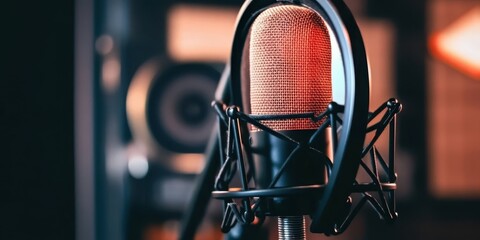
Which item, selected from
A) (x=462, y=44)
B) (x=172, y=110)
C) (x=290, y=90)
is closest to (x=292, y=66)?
(x=290, y=90)

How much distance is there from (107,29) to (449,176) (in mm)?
1353

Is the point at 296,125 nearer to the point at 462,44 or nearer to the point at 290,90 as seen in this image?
the point at 290,90

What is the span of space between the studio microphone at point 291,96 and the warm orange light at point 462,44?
247 cm

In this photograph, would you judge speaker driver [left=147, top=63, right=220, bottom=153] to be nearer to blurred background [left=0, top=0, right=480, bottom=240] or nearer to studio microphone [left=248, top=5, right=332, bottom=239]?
blurred background [left=0, top=0, right=480, bottom=240]

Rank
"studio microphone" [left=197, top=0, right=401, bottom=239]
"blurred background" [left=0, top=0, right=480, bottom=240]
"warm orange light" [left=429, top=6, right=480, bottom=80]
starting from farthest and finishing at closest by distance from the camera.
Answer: "warm orange light" [left=429, top=6, right=480, bottom=80], "blurred background" [left=0, top=0, right=480, bottom=240], "studio microphone" [left=197, top=0, right=401, bottom=239]

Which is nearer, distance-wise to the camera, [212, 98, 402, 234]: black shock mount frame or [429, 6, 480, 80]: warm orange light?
[212, 98, 402, 234]: black shock mount frame

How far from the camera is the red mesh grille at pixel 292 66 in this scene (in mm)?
513

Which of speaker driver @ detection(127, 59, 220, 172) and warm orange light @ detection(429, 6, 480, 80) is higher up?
warm orange light @ detection(429, 6, 480, 80)

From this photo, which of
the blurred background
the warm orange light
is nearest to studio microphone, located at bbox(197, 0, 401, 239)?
the blurred background

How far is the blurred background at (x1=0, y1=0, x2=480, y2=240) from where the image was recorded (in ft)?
6.07

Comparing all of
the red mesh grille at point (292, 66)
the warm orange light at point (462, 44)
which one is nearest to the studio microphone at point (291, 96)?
the red mesh grille at point (292, 66)

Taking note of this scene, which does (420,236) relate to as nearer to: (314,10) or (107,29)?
(107,29)
